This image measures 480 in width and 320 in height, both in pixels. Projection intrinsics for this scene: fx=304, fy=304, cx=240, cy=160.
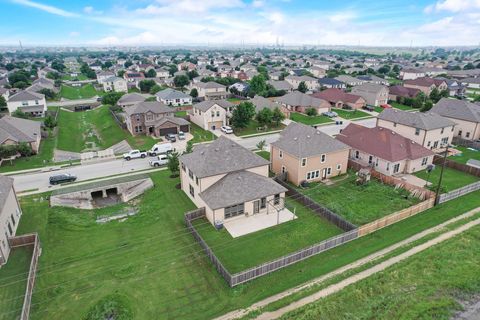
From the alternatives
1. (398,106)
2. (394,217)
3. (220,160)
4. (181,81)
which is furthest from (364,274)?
(181,81)

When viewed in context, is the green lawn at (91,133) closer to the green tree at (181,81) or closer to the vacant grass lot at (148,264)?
the vacant grass lot at (148,264)

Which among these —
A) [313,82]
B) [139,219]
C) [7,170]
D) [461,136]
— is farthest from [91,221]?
[313,82]

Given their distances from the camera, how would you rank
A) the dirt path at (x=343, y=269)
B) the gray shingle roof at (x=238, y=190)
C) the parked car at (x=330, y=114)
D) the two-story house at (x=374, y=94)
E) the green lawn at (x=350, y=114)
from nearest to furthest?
1. the dirt path at (x=343, y=269)
2. the gray shingle roof at (x=238, y=190)
3. the parked car at (x=330, y=114)
4. the green lawn at (x=350, y=114)
5. the two-story house at (x=374, y=94)

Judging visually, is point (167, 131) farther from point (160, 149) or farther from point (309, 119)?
point (309, 119)

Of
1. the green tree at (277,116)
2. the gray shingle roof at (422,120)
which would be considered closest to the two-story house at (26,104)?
the green tree at (277,116)

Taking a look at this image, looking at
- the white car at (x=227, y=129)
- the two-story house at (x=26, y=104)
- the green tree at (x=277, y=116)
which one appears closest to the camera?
the white car at (x=227, y=129)

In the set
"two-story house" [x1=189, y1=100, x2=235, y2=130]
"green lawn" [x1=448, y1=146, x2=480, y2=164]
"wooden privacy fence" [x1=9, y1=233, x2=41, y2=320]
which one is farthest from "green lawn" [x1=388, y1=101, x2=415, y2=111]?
"wooden privacy fence" [x1=9, y1=233, x2=41, y2=320]

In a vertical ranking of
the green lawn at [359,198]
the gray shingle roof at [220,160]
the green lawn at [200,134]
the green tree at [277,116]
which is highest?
the gray shingle roof at [220,160]
